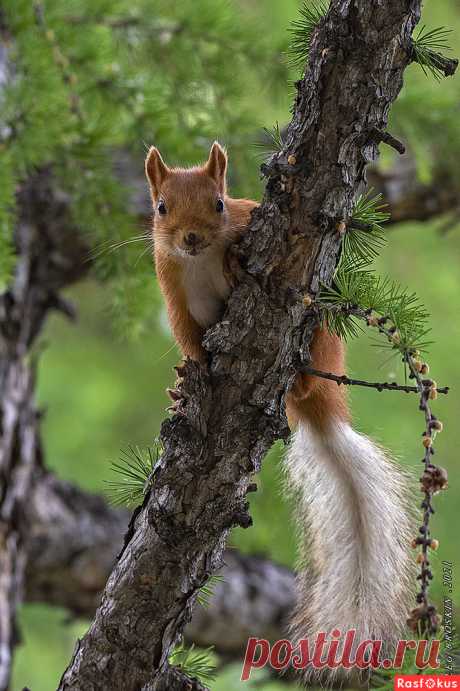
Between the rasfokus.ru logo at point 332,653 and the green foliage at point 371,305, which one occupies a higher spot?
the green foliage at point 371,305

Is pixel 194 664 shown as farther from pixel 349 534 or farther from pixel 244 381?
pixel 244 381

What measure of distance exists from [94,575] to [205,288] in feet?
4.38

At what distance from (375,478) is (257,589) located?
1.30m

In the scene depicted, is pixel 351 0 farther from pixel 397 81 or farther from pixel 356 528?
pixel 356 528

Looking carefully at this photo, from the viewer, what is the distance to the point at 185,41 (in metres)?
2.29

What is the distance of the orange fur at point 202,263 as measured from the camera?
1476mm

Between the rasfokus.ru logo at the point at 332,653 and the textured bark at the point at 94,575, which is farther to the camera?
the textured bark at the point at 94,575

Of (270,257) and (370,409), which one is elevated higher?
(370,409)

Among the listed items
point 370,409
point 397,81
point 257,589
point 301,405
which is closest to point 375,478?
point 301,405

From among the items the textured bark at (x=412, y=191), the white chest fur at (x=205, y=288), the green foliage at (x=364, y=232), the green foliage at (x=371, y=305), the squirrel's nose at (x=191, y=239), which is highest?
the textured bark at (x=412, y=191)

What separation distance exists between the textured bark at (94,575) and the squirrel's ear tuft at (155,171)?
3.65 feet

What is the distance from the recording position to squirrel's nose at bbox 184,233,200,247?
1.49 meters

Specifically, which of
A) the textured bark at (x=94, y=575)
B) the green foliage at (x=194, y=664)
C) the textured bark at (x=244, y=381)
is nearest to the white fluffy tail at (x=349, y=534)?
the green foliage at (x=194, y=664)

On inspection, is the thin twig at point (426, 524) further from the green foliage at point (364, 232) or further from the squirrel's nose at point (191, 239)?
the squirrel's nose at point (191, 239)
